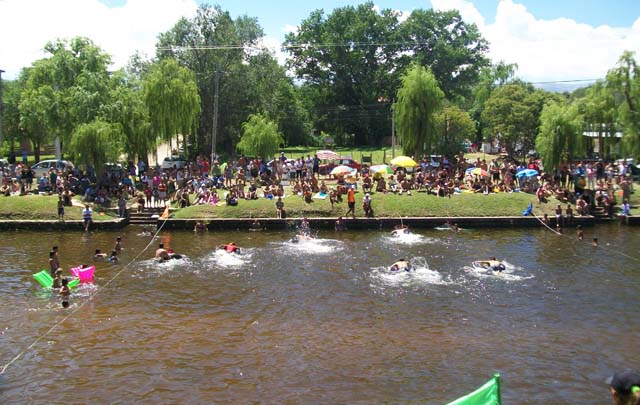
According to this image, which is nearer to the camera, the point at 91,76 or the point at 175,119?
the point at 91,76

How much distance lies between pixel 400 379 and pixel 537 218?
74.5 ft

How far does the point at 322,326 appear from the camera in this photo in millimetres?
18703

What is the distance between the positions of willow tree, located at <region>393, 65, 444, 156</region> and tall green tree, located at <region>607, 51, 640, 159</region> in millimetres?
12306

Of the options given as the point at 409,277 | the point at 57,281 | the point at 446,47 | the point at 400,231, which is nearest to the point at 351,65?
the point at 446,47

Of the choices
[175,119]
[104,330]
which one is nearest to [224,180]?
[175,119]

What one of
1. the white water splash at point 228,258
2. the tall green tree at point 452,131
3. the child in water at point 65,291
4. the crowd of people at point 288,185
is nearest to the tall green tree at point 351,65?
the tall green tree at point 452,131

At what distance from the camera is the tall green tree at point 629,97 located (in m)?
41.0

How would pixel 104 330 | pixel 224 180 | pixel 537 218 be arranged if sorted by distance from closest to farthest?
pixel 104 330 → pixel 537 218 → pixel 224 180

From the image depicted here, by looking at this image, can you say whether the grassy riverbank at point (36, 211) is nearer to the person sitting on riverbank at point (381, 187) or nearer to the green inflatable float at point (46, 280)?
the green inflatable float at point (46, 280)

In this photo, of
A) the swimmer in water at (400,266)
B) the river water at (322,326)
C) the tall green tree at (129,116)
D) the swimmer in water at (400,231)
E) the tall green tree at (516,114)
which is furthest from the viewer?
the tall green tree at (516,114)

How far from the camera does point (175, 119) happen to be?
45.1 metres

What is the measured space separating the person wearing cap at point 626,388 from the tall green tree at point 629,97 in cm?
3911

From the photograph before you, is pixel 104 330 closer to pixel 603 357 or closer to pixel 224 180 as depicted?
pixel 603 357

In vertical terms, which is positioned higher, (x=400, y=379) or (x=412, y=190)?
(x=412, y=190)
